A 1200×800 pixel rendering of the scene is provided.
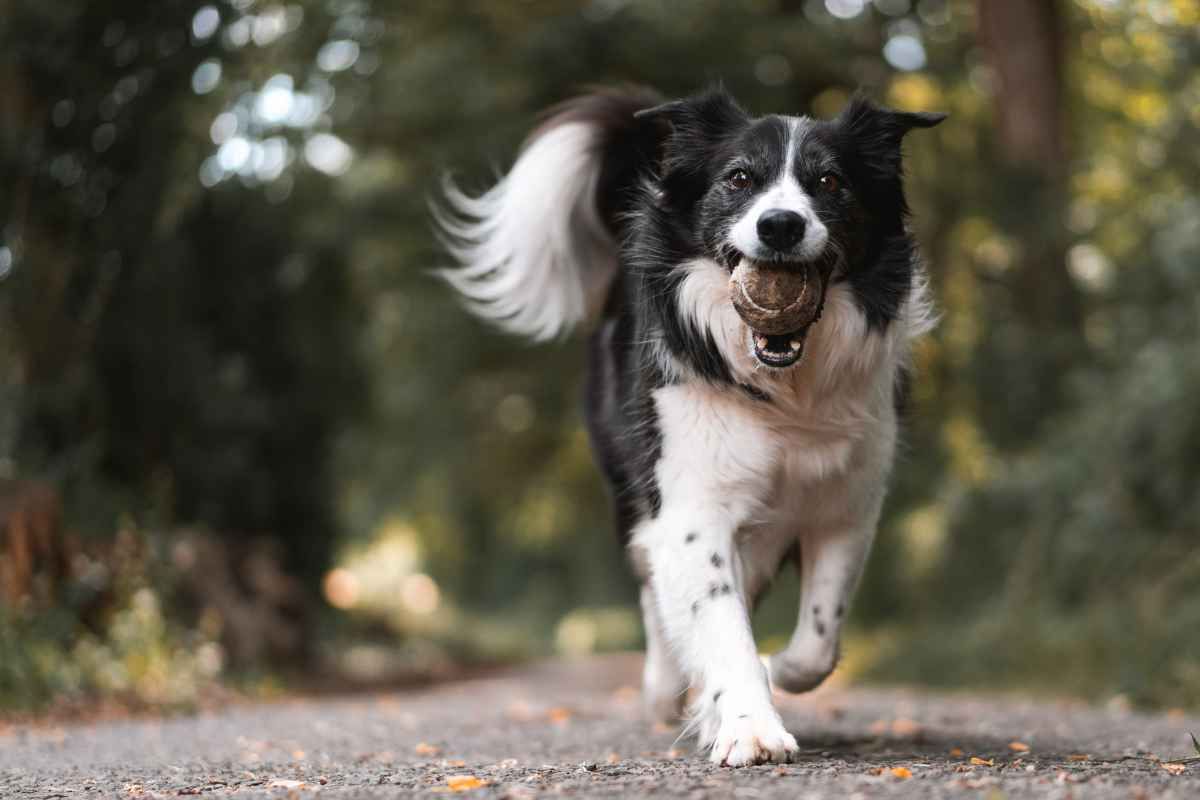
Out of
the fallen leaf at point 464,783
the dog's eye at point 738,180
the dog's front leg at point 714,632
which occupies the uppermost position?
the dog's eye at point 738,180

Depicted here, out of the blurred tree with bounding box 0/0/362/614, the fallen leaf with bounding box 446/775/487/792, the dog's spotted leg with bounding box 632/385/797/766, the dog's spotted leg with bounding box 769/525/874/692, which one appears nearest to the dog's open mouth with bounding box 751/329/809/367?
the dog's spotted leg with bounding box 632/385/797/766

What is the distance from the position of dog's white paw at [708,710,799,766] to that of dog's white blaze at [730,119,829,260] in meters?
1.24

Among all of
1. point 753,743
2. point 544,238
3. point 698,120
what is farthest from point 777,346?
point 544,238

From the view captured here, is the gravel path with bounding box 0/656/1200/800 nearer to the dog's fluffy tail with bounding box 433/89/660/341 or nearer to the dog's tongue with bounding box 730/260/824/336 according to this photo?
the dog's tongue with bounding box 730/260/824/336

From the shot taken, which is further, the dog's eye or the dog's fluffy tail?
the dog's fluffy tail

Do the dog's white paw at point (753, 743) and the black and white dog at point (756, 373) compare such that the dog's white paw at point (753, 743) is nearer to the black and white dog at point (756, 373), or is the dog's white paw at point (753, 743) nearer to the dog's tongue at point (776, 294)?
the black and white dog at point (756, 373)

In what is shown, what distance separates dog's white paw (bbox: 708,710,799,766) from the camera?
12.4 feet

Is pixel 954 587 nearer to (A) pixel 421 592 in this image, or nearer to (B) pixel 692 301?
(B) pixel 692 301

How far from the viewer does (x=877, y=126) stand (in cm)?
436

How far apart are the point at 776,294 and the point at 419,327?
31.1 ft

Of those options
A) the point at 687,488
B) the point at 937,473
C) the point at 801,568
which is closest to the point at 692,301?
the point at 687,488

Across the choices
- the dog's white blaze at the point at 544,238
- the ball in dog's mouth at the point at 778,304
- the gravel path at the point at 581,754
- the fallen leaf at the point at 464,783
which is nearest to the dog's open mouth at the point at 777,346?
the ball in dog's mouth at the point at 778,304

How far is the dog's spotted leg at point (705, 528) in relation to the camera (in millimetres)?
4121

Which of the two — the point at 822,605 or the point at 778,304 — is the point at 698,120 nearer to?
the point at 778,304
